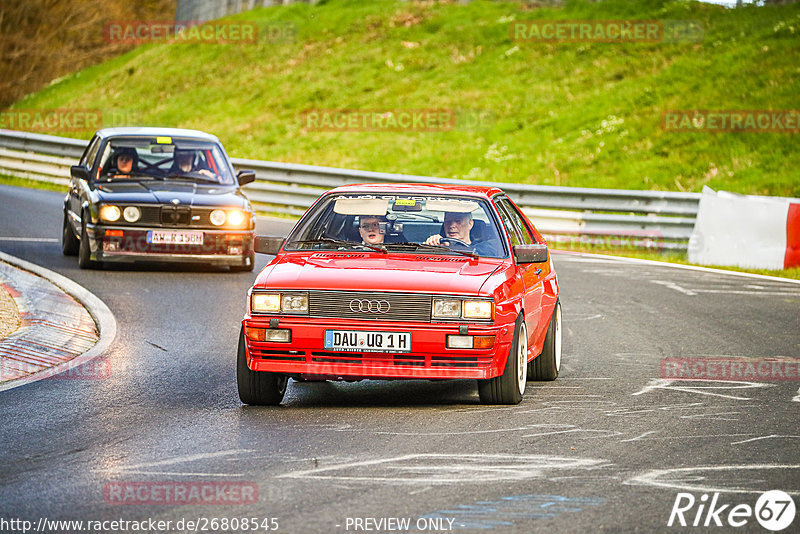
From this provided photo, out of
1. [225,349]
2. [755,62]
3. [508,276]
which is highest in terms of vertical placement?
[755,62]

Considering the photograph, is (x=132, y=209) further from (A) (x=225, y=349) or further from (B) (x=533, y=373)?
(B) (x=533, y=373)

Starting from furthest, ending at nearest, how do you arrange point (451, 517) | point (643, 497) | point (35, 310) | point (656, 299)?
point (656, 299)
point (35, 310)
point (643, 497)
point (451, 517)

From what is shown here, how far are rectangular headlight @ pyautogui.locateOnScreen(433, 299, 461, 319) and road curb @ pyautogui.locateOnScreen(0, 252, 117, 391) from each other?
3.01 meters

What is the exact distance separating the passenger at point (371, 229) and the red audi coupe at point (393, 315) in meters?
0.14

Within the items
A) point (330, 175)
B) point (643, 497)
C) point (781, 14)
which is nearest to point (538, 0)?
point (781, 14)

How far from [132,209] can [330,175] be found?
367 inches

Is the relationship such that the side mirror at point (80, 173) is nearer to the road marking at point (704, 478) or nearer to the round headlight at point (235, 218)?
the round headlight at point (235, 218)

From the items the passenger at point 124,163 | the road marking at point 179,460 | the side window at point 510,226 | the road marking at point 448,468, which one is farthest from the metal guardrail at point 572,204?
the road marking at point 179,460

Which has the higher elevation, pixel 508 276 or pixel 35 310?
pixel 508 276

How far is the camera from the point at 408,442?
6.86 meters

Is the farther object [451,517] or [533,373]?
[533,373]

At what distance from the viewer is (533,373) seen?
920cm

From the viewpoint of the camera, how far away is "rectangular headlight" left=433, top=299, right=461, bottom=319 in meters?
7.68

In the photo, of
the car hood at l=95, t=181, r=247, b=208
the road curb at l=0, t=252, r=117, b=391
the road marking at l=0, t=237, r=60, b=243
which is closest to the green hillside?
the road marking at l=0, t=237, r=60, b=243
